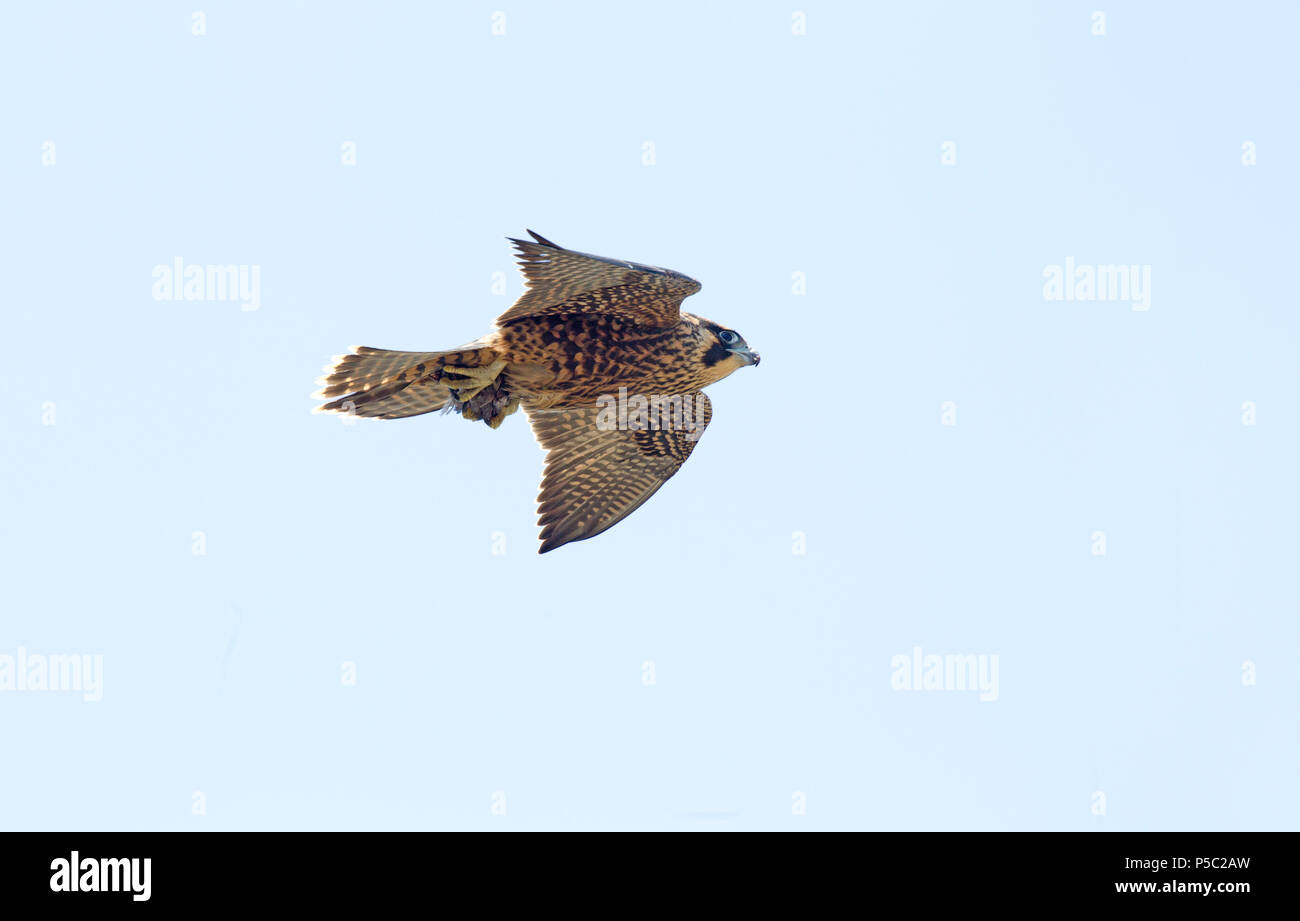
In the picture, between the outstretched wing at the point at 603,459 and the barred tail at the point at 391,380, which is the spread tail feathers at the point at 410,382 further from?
the outstretched wing at the point at 603,459

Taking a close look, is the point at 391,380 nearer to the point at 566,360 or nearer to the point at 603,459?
the point at 566,360

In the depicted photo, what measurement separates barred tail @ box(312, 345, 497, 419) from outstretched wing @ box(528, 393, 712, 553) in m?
1.45

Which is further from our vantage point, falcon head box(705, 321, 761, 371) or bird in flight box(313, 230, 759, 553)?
falcon head box(705, 321, 761, 371)

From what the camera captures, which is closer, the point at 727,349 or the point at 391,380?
the point at 391,380

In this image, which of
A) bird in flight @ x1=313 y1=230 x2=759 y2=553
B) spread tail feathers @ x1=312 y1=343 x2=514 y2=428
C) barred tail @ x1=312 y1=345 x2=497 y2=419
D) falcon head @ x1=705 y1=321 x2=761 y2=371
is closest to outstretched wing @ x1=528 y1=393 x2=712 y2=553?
bird in flight @ x1=313 y1=230 x2=759 y2=553

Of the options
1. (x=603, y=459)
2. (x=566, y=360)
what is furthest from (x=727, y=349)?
(x=603, y=459)

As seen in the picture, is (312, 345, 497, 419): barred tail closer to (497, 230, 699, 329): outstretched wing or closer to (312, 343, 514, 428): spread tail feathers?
(312, 343, 514, 428): spread tail feathers

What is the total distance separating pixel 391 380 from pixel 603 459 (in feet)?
7.64

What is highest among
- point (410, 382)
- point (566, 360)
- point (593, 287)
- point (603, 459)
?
point (593, 287)

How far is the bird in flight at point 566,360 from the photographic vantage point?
1054 centimetres

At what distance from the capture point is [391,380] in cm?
1091

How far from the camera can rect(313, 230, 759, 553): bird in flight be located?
10539 millimetres

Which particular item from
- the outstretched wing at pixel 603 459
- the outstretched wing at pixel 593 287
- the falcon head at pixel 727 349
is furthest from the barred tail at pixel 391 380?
the falcon head at pixel 727 349
